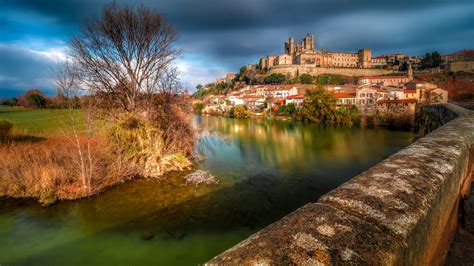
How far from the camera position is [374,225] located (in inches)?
48.1

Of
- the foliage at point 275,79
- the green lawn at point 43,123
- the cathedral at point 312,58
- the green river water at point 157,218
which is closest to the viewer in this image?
the green river water at point 157,218

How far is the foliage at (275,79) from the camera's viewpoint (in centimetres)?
8819

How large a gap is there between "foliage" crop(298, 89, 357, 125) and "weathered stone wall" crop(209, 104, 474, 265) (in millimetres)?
35236

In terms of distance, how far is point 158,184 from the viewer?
9.02 metres

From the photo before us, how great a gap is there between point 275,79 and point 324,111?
5504 cm

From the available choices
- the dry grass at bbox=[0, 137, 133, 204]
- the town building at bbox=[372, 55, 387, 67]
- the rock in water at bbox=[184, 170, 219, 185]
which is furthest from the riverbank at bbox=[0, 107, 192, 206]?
the town building at bbox=[372, 55, 387, 67]

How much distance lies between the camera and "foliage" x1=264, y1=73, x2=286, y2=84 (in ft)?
289

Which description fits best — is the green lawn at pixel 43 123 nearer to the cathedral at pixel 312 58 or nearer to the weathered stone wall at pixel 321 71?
the weathered stone wall at pixel 321 71

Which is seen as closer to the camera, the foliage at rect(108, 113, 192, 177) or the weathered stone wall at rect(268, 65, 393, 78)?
the foliage at rect(108, 113, 192, 177)

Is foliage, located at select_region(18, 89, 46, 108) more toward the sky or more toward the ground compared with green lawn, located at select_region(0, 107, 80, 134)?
more toward the sky

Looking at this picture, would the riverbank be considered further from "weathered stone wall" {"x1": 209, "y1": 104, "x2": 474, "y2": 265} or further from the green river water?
"weathered stone wall" {"x1": 209, "y1": 104, "x2": 474, "y2": 265}

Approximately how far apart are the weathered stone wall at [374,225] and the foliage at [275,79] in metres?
89.3

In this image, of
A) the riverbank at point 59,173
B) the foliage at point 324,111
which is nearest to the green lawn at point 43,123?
the riverbank at point 59,173

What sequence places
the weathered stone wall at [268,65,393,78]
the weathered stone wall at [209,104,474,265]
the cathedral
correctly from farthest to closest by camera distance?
1. the cathedral
2. the weathered stone wall at [268,65,393,78]
3. the weathered stone wall at [209,104,474,265]
